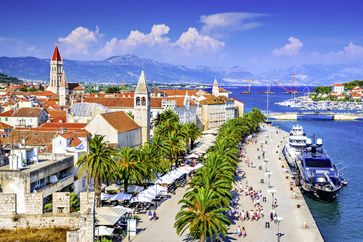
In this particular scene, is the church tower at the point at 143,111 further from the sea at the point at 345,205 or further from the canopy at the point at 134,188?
the sea at the point at 345,205

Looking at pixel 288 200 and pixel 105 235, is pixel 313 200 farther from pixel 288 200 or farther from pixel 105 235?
pixel 105 235

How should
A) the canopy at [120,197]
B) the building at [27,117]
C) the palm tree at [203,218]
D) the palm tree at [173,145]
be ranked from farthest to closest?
the building at [27,117]
the palm tree at [173,145]
the canopy at [120,197]
the palm tree at [203,218]

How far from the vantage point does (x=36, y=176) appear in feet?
129

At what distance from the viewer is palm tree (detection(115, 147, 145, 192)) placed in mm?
51281

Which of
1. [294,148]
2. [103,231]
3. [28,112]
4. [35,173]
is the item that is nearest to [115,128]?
[35,173]

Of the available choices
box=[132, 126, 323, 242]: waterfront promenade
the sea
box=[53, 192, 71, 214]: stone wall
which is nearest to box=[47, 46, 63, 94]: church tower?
the sea

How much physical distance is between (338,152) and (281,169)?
31.4 metres

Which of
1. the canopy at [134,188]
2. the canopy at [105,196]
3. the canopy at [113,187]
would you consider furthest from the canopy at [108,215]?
the canopy at [113,187]

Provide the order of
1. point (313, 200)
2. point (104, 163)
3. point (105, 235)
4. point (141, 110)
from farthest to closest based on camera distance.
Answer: point (141, 110)
point (313, 200)
point (104, 163)
point (105, 235)

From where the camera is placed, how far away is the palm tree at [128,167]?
5128 centimetres

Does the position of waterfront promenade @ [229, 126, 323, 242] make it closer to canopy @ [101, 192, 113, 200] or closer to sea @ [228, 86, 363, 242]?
sea @ [228, 86, 363, 242]

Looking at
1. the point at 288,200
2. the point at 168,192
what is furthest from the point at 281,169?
the point at 168,192

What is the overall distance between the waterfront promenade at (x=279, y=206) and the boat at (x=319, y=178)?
190 centimetres

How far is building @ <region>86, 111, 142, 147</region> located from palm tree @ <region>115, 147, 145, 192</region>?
11.1m
